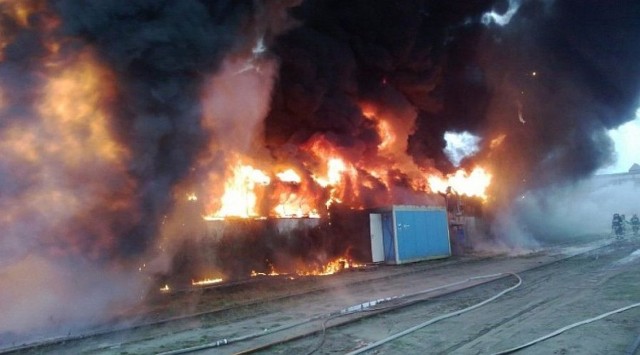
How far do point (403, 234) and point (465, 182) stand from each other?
13.6 m

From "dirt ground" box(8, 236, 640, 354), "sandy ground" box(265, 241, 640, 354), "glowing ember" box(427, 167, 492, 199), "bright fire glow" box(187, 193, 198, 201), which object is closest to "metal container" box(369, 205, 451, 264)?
"dirt ground" box(8, 236, 640, 354)

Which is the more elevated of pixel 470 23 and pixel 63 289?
pixel 470 23

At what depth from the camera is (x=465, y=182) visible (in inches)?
1421

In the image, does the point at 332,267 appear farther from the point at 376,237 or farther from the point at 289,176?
the point at 289,176

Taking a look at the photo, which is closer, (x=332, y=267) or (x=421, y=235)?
(x=332, y=267)

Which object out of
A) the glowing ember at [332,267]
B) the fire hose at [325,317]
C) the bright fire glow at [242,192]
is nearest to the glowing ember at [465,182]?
the glowing ember at [332,267]

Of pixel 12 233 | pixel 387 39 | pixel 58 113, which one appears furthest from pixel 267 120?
pixel 12 233

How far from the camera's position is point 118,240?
1183 cm

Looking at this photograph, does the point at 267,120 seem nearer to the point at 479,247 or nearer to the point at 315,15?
the point at 315,15

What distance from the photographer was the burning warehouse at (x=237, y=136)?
1072 centimetres

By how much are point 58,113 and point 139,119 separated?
1.72m

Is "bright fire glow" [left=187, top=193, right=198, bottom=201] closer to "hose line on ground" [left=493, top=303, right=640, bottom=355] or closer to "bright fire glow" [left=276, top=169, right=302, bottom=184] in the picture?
"bright fire glow" [left=276, top=169, right=302, bottom=184]

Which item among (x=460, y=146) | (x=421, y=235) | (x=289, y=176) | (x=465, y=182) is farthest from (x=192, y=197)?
(x=465, y=182)

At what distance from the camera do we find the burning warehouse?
10719 millimetres
